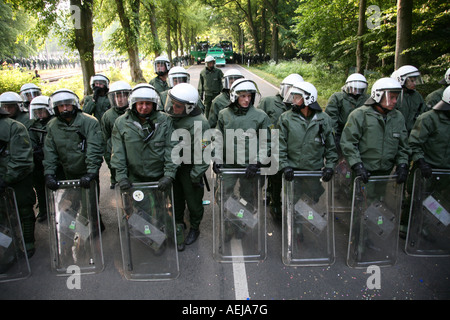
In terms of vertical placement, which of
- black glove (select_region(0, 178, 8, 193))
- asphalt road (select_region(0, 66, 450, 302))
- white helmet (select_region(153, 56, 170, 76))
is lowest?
asphalt road (select_region(0, 66, 450, 302))

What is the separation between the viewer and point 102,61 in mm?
52000

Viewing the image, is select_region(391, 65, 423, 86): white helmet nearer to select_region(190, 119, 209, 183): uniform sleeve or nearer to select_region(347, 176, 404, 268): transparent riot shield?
select_region(347, 176, 404, 268): transparent riot shield

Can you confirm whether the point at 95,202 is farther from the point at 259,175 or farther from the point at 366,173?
the point at 366,173

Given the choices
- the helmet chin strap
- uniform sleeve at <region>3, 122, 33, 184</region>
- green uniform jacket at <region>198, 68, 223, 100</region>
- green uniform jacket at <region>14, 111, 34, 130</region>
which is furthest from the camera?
green uniform jacket at <region>198, 68, 223, 100</region>

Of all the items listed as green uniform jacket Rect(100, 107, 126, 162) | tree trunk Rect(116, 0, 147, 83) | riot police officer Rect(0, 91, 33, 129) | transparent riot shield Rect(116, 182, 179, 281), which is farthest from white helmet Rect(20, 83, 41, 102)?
tree trunk Rect(116, 0, 147, 83)

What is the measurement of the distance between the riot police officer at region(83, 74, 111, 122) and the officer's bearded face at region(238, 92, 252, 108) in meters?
3.08

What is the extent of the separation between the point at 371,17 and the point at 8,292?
1201 centimetres

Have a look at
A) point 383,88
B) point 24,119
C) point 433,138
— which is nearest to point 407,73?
point 433,138

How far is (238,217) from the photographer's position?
413cm

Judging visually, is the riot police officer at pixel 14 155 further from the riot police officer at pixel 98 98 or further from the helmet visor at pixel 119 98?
the riot police officer at pixel 98 98

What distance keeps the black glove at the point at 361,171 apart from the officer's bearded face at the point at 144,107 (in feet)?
8.66

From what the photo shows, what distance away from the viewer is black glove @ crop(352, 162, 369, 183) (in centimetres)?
369

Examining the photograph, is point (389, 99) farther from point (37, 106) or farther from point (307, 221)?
point (37, 106)
